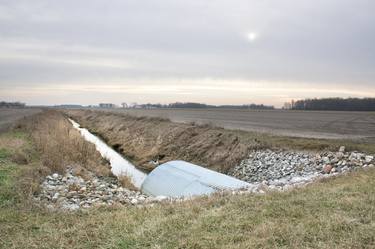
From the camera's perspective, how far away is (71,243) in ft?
21.6

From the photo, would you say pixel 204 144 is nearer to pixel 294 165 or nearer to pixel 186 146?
pixel 186 146

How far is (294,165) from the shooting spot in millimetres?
17391

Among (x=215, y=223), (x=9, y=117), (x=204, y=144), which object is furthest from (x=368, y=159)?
(x=9, y=117)

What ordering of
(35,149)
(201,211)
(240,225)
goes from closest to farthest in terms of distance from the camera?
(240,225), (201,211), (35,149)

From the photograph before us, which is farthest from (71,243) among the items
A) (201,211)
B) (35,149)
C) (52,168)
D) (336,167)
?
(35,149)

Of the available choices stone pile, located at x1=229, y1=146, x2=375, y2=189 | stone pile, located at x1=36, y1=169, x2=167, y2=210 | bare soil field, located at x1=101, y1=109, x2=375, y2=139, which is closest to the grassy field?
stone pile, located at x1=36, y1=169, x2=167, y2=210

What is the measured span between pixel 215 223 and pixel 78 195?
19.8 feet

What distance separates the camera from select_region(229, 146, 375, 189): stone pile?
14.9 metres

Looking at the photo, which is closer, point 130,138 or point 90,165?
point 90,165

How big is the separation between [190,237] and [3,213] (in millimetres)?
4616

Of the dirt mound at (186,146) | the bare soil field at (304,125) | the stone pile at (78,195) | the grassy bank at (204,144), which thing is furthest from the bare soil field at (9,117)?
the stone pile at (78,195)

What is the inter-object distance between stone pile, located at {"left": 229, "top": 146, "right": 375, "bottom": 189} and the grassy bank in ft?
2.85

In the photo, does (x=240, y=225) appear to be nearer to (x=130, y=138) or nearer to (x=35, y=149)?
(x=35, y=149)

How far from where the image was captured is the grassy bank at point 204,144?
66.3 feet
